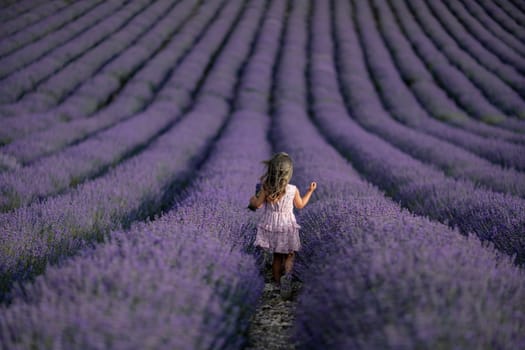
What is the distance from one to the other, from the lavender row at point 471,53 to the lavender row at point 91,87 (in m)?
10.7

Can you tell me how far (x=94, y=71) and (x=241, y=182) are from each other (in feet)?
31.7

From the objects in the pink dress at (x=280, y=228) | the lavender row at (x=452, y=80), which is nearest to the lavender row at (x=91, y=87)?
the pink dress at (x=280, y=228)

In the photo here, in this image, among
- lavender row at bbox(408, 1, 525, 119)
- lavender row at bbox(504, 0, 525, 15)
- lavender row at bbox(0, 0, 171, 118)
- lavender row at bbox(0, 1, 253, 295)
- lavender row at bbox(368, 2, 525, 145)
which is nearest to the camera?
lavender row at bbox(0, 1, 253, 295)

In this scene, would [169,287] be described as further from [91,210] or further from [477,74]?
[477,74]

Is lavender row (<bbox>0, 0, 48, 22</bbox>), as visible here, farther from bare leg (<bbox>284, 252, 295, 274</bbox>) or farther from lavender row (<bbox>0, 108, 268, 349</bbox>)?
lavender row (<bbox>0, 108, 268, 349</bbox>)

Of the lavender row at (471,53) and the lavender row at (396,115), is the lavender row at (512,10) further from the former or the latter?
the lavender row at (396,115)

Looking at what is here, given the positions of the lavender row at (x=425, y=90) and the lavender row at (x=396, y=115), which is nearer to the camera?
the lavender row at (x=396, y=115)

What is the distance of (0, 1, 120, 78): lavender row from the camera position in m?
10.8

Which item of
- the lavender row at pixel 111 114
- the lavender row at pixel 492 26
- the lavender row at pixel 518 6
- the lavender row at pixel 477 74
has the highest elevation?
the lavender row at pixel 518 6

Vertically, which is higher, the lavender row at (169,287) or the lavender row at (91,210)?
the lavender row at (169,287)

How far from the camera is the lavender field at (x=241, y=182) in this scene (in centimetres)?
119

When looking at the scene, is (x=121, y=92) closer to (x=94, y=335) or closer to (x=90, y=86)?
(x=90, y=86)

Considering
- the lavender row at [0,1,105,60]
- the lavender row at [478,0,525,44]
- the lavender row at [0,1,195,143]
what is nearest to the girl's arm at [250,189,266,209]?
the lavender row at [0,1,195,143]

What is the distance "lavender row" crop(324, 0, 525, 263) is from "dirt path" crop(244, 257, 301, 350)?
42.8 inches
